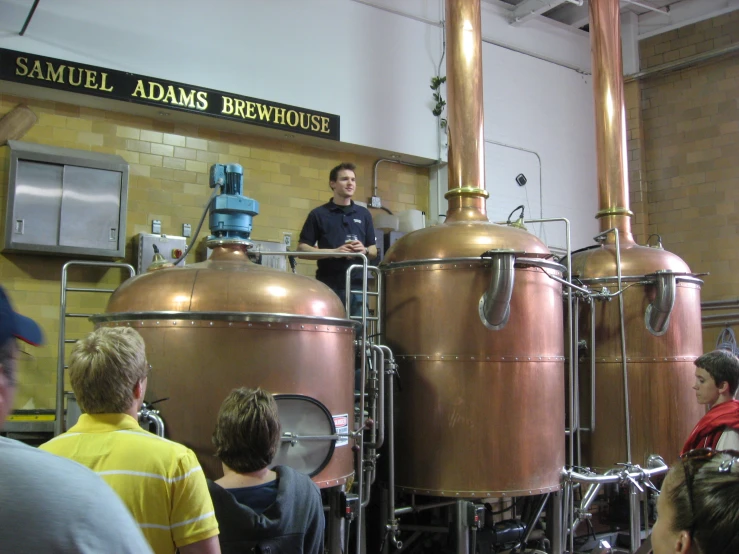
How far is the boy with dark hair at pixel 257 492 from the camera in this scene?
213 cm

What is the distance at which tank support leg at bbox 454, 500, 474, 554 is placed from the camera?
14.5 feet

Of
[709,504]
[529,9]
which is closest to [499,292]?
[709,504]

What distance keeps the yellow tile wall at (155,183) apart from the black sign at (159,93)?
0.35 metres

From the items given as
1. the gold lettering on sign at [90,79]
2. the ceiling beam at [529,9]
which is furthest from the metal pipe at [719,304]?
the gold lettering on sign at [90,79]

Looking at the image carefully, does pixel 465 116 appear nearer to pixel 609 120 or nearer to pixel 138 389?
pixel 609 120

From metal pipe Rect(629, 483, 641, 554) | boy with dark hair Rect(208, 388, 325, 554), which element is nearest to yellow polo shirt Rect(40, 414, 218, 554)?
boy with dark hair Rect(208, 388, 325, 554)

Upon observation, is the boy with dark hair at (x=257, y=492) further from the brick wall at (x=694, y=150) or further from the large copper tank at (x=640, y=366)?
the brick wall at (x=694, y=150)

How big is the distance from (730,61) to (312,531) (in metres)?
8.35

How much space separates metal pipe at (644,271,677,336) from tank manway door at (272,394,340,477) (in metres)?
3.11

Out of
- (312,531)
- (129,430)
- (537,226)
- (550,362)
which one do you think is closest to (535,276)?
(550,362)

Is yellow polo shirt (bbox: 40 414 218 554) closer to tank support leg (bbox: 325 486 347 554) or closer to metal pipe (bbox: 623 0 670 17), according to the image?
tank support leg (bbox: 325 486 347 554)

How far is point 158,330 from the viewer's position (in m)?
3.46

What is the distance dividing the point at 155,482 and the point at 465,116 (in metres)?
4.23

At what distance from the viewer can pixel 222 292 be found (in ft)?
11.5
